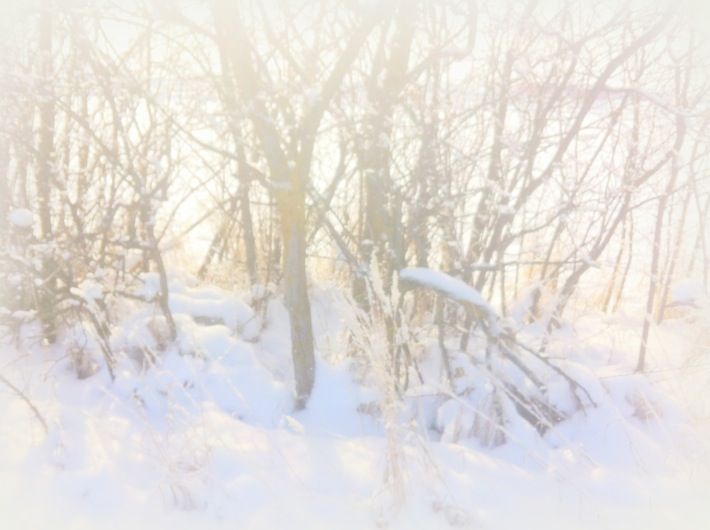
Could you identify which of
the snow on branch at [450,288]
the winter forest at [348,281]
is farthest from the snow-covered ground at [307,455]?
the snow on branch at [450,288]

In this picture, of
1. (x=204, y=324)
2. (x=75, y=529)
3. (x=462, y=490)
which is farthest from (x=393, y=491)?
(x=204, y=324)

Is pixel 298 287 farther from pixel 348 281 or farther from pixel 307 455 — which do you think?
pixel 348 281

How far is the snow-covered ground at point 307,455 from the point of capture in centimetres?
203

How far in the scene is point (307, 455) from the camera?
238 centimetres

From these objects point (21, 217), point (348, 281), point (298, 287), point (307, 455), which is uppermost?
point (21, 217)

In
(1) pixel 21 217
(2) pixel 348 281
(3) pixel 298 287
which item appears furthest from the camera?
(2) pixel 348 281

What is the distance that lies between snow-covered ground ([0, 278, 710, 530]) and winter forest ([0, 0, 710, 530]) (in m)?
0.01

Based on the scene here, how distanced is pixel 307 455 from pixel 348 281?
1.68m

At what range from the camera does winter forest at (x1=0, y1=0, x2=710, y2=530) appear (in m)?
2.15

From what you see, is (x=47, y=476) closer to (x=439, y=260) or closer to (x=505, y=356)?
(x=505, y=356)

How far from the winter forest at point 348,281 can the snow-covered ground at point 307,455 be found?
1 centimetres

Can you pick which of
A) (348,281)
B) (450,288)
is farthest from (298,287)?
(348,281)

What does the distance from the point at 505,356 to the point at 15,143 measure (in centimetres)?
264

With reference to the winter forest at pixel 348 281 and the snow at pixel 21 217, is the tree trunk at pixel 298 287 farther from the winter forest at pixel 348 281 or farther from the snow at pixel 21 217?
the snow at pixel 21 217
